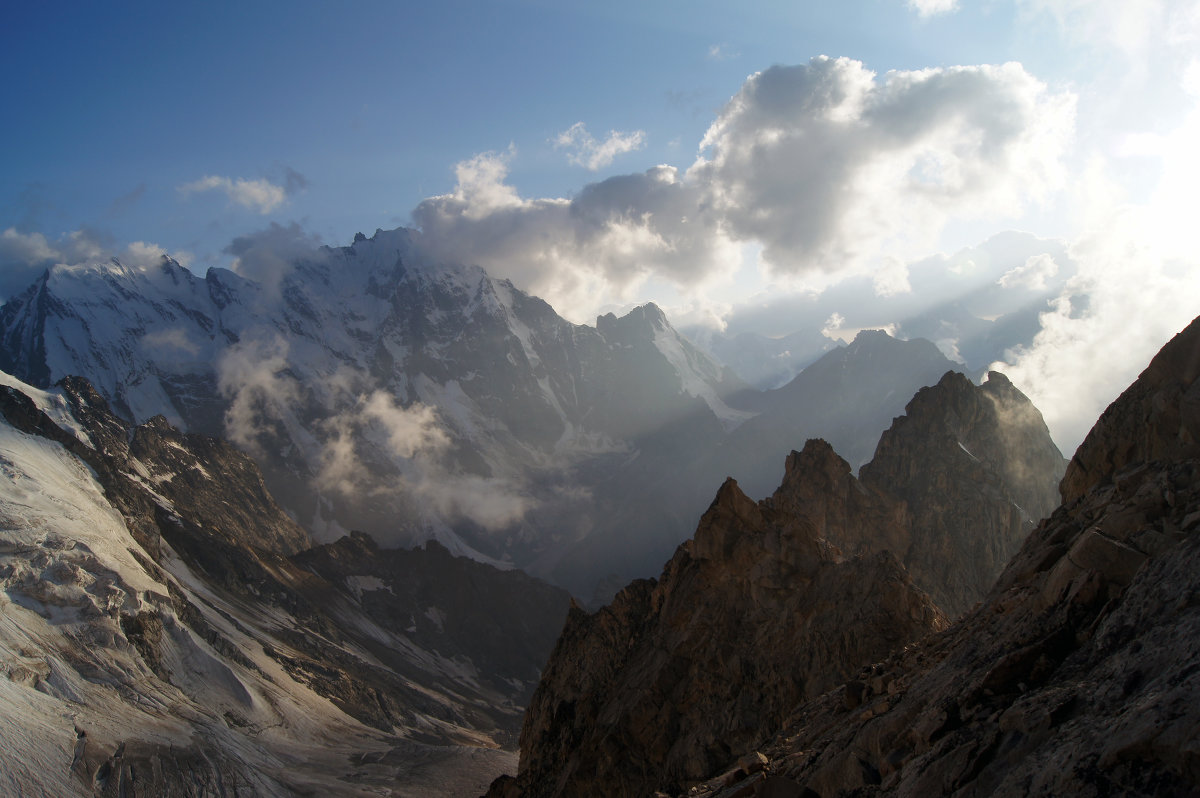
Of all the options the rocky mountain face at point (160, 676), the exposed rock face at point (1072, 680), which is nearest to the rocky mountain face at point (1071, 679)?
the exposed rock face at point (1072, 680)

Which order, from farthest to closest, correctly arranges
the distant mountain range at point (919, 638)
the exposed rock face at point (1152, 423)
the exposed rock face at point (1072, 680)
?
the exposed rock face at point (1152, 423)
the distant mountain range at point (919, 638)
the exposed rock face at point (1072, 680)

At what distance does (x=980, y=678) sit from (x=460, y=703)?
201 metres

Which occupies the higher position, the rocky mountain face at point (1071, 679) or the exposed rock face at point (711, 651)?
the rocky mountain face at point (1071, 679)

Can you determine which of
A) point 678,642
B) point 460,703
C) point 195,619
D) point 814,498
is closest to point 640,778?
point 678,642

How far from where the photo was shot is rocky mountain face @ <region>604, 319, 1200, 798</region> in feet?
27.4

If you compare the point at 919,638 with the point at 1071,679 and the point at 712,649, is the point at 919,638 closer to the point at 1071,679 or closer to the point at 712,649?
the point at 712,649

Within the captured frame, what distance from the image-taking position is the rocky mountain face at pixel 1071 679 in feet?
27.4

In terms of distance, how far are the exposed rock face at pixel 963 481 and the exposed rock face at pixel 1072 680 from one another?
64.9 meters

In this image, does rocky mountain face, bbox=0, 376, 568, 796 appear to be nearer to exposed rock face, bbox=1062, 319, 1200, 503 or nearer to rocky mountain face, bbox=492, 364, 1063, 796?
rocky mountain face, bbox=492, 364, 1063, 796

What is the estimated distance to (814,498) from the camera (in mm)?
87750

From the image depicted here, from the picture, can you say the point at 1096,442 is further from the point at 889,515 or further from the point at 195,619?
the point at 195,619

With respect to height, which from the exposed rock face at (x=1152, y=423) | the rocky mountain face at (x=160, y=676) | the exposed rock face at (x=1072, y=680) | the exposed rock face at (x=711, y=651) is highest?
the exposed rock face at (x=1152, y=423)

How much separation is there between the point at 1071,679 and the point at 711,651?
33.4 metres

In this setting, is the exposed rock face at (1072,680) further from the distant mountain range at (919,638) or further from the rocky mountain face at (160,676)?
the rocky mountain face at (160,676)
